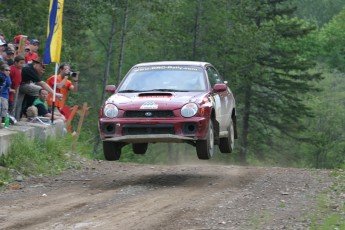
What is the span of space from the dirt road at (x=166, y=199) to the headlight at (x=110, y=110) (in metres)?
1.10

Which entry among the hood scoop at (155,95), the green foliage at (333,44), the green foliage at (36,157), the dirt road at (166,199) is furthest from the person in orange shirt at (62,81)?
the green foliage at (333,44)

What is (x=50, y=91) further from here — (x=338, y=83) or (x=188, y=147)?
(x=338, y=83)

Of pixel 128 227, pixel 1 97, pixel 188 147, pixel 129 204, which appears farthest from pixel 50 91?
pixel 188 147

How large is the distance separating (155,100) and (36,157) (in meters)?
2.92

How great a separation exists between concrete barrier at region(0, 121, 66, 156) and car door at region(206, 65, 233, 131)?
134 inches

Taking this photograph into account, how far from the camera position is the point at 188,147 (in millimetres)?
47156

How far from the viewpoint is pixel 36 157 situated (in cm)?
1598

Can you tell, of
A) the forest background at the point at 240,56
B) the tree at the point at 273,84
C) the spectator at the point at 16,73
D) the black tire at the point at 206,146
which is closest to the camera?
the black tire at the point at 206,146

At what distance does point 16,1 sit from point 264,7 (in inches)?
1066

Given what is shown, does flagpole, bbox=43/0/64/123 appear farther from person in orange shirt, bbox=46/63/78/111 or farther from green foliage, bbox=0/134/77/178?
person in orange shirt, bbox=46/63/78/111

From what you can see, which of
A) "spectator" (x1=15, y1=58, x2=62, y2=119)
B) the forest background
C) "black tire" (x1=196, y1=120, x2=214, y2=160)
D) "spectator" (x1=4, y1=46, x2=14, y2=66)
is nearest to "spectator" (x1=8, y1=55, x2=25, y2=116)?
"spectator" (x1=4, y1=46, x2=14, y2=66)

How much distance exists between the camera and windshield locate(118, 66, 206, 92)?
600 inches

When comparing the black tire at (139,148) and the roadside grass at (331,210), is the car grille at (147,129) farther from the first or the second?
the roadside grass at (331,210)

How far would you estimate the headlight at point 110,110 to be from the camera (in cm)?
1430
